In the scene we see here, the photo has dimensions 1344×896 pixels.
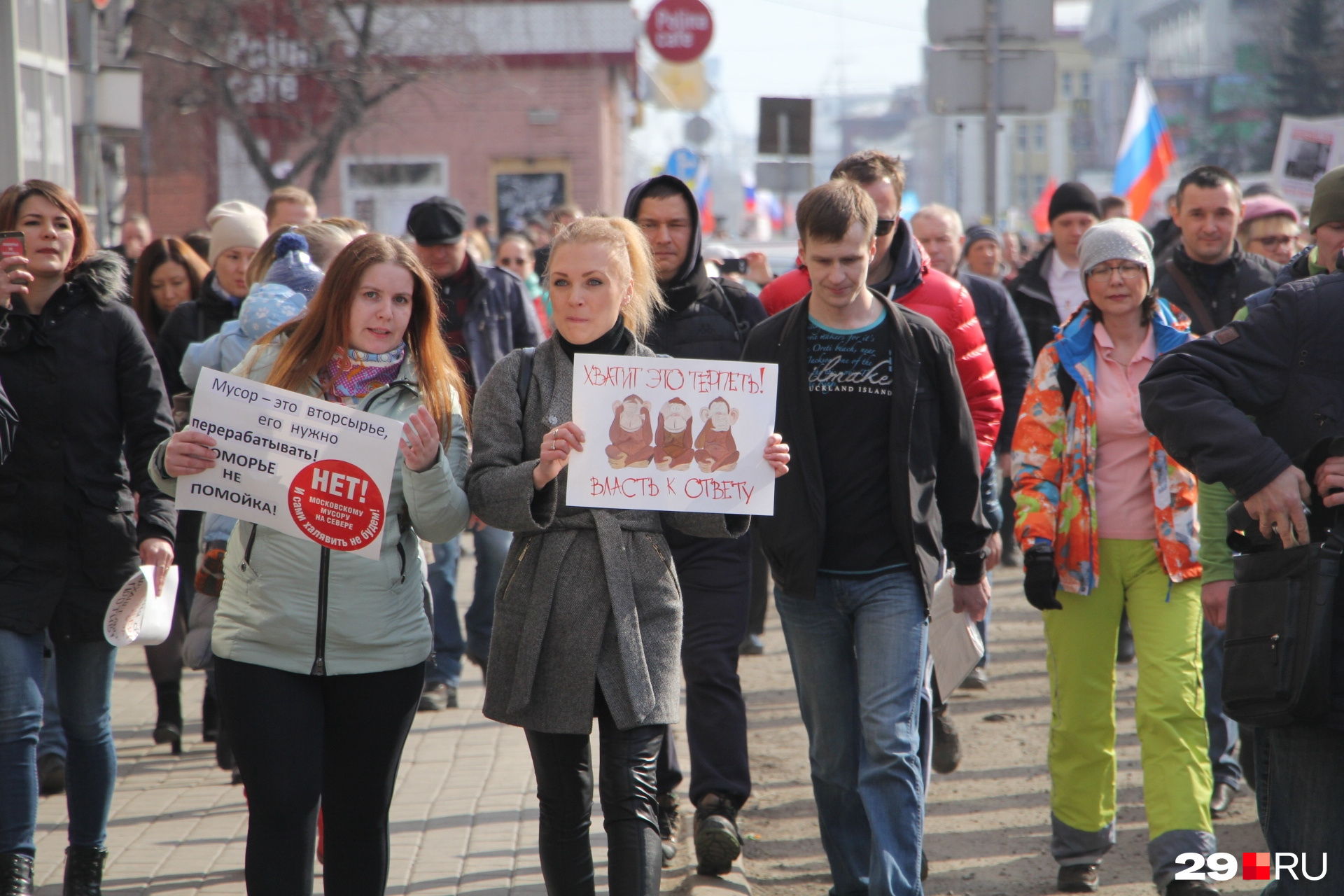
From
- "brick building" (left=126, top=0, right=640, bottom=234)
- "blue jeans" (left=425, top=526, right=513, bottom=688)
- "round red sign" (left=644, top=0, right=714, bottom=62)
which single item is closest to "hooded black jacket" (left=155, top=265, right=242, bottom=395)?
"blue jeans" (left=425, top=526, right=513, bottom=688)

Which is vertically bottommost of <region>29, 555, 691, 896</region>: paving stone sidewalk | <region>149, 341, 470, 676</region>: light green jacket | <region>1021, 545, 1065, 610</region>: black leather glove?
<region>29, 555, 691, 896</region>: paving stone sidewalk

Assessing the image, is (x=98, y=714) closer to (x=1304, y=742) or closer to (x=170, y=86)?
(x=1304, y=742)

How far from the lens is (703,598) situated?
5.09 m

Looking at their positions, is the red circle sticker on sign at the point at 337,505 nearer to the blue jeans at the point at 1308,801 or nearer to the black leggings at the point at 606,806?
the black leggings at the point at 606,806

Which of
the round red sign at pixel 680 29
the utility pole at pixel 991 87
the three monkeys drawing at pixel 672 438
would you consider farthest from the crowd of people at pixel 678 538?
the round red sign at pixel 680 29

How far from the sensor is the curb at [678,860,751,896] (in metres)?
4.79

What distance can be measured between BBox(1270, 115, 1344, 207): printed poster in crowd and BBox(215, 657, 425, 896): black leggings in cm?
1101

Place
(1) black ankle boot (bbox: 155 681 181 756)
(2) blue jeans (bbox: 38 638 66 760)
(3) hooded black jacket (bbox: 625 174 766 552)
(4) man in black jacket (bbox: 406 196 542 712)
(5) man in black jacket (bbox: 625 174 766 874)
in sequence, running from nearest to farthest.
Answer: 1. (5) man in black jacket (bbox: 625 174 766 874)
2. (3) hooded black jacket (bbox: 625 174 766 552)
3. (2) blue jeans (bbox: 38 638 66 760)
4. (1) black ankle boot (bbox: 155 681 181 756)
5. (4) man in black jacket (bbox: 406 196 542 712)

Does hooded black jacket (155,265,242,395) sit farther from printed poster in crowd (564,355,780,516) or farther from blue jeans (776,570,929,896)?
printed poster in crowd (564,355,780,516)

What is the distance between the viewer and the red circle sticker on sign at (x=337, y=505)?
3633 mm

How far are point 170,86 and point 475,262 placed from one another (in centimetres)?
1836

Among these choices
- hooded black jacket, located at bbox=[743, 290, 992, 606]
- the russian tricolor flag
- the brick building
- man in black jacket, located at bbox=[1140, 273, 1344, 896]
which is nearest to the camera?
man in black jacket, located at bbox=[1140, 273, 1344, 896]

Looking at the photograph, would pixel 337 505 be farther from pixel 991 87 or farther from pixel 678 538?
pixel 991 87

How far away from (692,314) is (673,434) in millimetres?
1519
